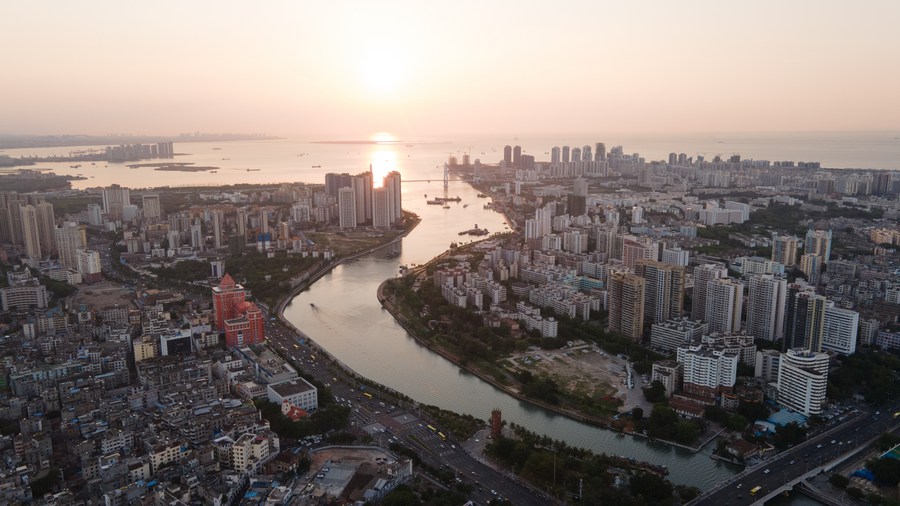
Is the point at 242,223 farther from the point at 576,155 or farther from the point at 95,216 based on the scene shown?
the point at 576,155

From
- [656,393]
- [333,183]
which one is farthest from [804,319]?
[333,183]

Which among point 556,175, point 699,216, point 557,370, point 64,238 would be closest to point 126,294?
point 64,238

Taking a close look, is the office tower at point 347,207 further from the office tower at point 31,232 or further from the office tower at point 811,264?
the office tower at point 811,264

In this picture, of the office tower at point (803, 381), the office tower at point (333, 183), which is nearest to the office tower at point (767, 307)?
the office tower at point (803, 381)

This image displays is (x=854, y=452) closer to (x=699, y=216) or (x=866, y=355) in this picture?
(x=866, y=355)

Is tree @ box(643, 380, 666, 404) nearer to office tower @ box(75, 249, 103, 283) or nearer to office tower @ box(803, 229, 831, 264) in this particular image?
office tower @ box(803, 229, 831, 264)
